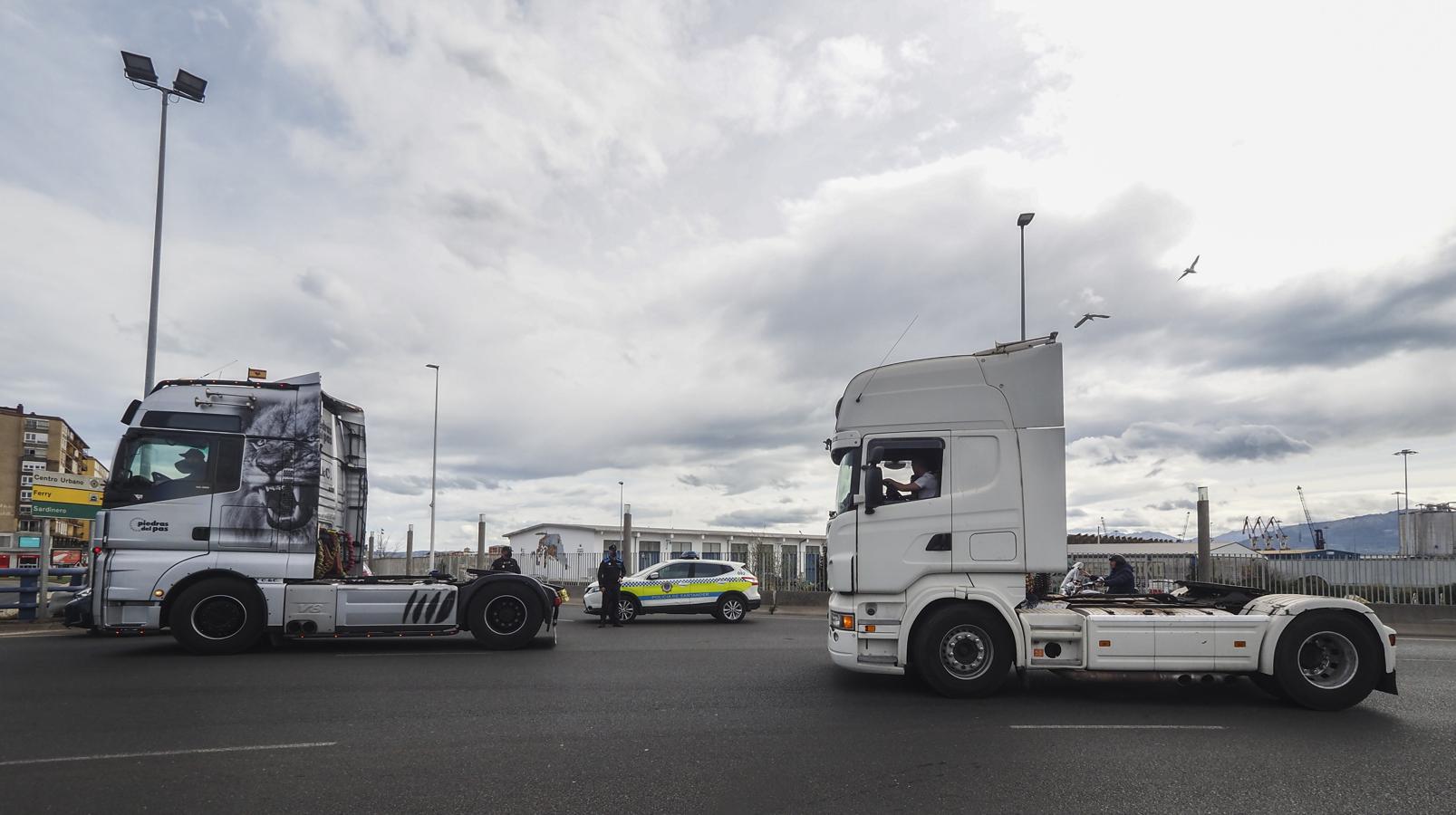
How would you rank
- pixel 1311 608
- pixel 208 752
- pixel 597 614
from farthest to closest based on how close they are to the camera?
1. pixel 597 614
2. pixel 1311 608
3. pixel 208 752

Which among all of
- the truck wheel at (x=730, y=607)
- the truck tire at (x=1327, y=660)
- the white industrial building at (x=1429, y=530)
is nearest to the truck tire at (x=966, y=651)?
the truck tire at (x=1327, y=660)

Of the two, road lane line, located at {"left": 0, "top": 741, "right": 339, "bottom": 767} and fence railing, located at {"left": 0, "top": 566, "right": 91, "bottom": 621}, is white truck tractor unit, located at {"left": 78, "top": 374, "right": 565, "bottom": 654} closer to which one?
road lane line, located at {"left": 0, "top": 741, "right": 339, "bottom": 767}

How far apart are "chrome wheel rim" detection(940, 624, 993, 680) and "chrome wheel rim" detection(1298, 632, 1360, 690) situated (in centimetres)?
286

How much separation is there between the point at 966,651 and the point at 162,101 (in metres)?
20.5

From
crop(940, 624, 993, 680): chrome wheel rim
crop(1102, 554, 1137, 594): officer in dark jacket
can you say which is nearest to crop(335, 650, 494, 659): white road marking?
crop(940, 624, 993, 680): chrome wheel rim

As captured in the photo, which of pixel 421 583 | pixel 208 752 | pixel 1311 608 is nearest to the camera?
pixel 208 752

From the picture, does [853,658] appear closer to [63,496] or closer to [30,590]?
[30,590]

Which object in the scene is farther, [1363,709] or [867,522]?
[867,522]

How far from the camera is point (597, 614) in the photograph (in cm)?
2131

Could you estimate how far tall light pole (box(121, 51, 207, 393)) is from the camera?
18.8 metres

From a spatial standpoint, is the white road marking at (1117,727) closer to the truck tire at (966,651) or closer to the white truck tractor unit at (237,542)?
the truck tire at (966,651)

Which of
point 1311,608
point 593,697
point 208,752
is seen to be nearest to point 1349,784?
point 1311,608

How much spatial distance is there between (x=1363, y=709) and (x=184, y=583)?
13.6 metres

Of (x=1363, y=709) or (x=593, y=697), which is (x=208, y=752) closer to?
(x=593, y=697)
